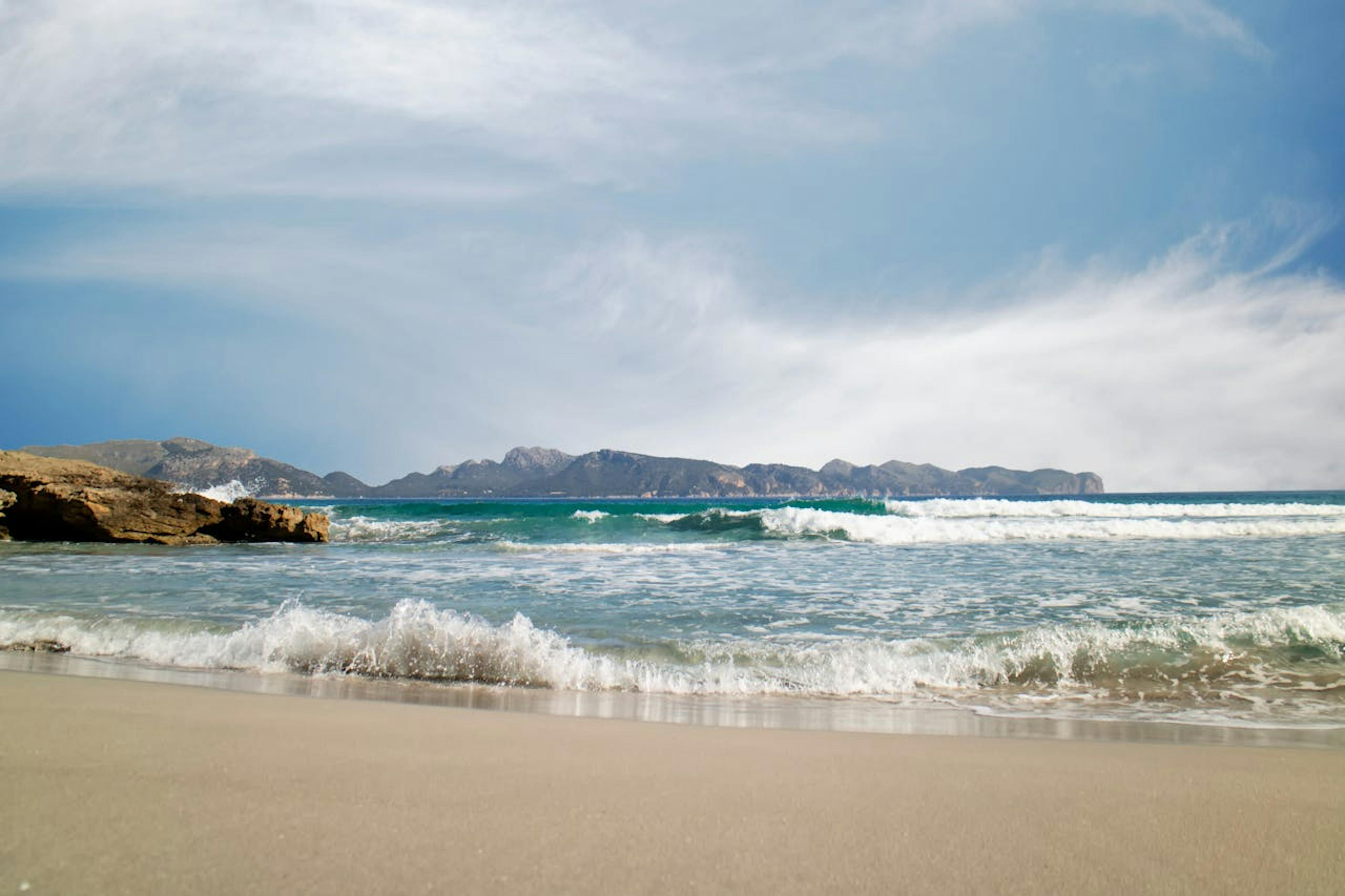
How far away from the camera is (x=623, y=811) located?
2.48m

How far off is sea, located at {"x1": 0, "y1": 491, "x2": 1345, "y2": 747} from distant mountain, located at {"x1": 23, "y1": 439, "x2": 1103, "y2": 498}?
272 ft

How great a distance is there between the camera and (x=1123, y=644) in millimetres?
6457

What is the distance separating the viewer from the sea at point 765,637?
521 centimetres

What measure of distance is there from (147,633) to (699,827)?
7.26 metres

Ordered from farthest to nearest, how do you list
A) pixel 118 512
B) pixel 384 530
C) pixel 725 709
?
1. pixel 384 530
2. pixel 118 512
3. pixel 725 709

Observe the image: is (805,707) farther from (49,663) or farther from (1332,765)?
(49,663)

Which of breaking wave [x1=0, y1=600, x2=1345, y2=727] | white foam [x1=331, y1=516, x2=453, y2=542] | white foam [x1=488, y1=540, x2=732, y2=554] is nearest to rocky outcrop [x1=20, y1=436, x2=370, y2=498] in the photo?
white foam [x1=331, y1=516, x2=453, y2=542]

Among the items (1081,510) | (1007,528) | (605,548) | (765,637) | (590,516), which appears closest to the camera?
(765,637)

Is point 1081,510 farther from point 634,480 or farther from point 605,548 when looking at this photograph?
point 634,480

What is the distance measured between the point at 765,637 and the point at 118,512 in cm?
2068

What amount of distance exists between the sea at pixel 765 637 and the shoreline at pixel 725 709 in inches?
1.4

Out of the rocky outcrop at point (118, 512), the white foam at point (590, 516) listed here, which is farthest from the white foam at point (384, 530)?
the white foam at point (590, 516)

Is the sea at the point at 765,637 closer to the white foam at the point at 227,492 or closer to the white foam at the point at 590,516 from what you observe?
the white foam at the point at 227,492

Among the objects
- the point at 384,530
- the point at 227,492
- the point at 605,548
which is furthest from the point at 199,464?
the point at 605,548
